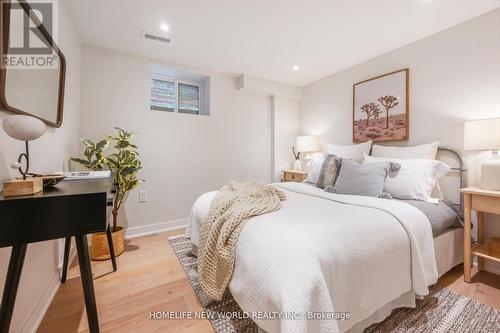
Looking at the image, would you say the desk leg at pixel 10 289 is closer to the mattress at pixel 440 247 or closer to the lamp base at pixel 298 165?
the mattress at pixel 440 247

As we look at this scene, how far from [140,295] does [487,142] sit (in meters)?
2.89

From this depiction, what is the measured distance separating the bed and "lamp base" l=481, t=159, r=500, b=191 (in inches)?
24.4

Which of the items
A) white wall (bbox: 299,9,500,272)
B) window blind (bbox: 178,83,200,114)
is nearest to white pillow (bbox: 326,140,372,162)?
white wall (bbox: 299,9,500,272)

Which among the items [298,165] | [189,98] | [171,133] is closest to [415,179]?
[298,165]

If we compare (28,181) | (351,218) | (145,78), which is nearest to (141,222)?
(145,78)

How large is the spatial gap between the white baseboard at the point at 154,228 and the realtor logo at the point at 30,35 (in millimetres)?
1920

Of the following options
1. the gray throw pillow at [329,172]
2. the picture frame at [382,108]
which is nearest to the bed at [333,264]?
the gray throw pillow at [329,172]

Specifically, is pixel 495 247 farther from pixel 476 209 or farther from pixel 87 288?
pixel 87 288

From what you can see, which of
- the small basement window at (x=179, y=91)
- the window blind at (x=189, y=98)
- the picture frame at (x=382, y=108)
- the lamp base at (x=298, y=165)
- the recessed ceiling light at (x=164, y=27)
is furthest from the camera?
the lamp base at (x=298, y=165)

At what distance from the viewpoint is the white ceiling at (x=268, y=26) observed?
6.11 feet

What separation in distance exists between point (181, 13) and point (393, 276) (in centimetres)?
255

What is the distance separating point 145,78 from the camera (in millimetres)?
2832

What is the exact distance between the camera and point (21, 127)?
0.91 m

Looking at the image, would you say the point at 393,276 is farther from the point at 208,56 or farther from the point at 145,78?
the point at 145,78
